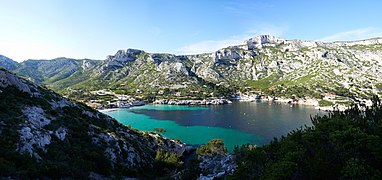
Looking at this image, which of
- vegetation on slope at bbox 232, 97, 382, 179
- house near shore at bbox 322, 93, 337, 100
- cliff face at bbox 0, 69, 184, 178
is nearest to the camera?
vegetation on slope at bbox 232, 97, 382, 179

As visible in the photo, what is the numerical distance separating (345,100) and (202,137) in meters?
132

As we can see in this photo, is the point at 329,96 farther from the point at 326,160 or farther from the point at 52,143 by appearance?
the point at 52,143

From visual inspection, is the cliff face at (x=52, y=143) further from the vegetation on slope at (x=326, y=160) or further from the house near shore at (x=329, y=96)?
the house near shore at (x=329, y=96)

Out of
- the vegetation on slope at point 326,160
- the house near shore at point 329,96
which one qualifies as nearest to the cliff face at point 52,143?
the vegetation on slope at point 326,160

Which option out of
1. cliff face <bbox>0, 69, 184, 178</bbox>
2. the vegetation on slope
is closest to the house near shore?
the vegetation on slope

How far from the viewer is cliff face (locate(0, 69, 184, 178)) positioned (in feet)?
62.1

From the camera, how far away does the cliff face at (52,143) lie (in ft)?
62.1

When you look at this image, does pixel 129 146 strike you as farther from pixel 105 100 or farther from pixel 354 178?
pixel 105 100

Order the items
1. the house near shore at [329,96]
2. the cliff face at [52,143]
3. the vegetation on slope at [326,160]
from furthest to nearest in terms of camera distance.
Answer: the house near shore at [329,96] < the cliff face at [52,143] < the vegetation on slope at [326,160]

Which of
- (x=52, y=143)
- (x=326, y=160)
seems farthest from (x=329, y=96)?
(x=52, y=143)

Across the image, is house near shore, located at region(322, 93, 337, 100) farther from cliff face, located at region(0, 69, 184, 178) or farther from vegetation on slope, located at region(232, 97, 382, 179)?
cliff face, located at region(0, 69, 184, 178)

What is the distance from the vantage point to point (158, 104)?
195875 millimetres

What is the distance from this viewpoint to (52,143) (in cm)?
2541

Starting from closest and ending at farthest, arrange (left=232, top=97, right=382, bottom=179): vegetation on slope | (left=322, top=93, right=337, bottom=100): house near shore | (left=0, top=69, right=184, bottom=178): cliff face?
1. (left=232, top=97, right=382, bottom=179): vegetation on slope
2. (left=0, top=69, right=184, bottom=178): cliff face
3. (left=322, top=93, right=337, bottom=100): house near shore
